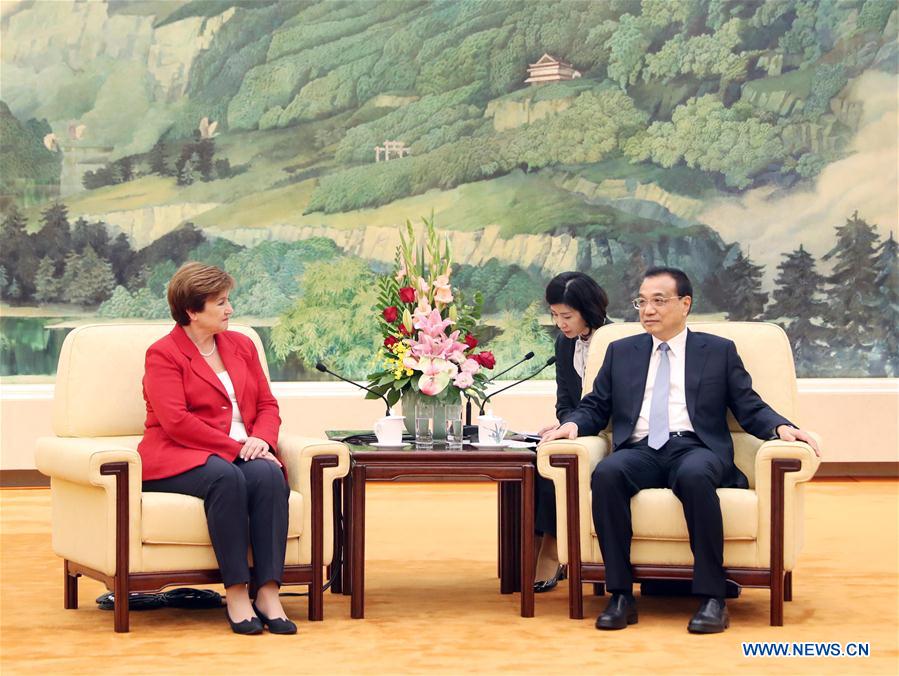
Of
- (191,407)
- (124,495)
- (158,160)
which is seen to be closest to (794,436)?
(191,407)

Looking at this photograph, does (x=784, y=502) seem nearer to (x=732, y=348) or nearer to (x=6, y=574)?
(x=732, y=348)

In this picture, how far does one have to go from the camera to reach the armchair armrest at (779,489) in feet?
13.4

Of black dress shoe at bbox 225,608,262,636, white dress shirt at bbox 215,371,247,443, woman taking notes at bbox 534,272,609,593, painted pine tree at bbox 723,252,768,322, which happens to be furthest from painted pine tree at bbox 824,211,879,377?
black dress shoe at bbox 225,608,262,636

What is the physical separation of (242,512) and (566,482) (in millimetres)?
982

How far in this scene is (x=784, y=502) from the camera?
4.09 metres

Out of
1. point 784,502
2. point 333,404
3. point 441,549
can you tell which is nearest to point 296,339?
point 333,404

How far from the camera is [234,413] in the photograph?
4359 mm

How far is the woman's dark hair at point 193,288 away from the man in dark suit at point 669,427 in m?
1.14

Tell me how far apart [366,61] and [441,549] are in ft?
12.4

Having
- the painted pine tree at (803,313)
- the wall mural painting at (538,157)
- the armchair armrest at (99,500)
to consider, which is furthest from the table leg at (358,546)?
the painted pine tree at (803,313)

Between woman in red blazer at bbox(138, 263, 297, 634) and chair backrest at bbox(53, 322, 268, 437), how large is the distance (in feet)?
0.77

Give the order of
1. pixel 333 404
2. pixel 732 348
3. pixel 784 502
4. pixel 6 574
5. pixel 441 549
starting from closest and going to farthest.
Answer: pixel 784 502 → pixel 732 348 → pixel 6 574 → pixel 441 549 → pixel 333 404

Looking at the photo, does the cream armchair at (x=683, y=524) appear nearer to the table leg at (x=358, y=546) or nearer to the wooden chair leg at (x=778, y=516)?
the wooden chair leg at (x=778, y=516)

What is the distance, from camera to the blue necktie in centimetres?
438
